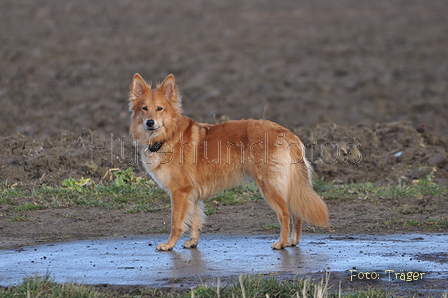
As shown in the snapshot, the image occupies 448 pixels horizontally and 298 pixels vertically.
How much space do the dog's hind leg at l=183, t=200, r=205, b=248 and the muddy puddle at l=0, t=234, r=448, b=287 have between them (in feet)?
0.38

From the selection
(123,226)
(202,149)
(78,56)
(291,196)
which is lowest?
(123,226)

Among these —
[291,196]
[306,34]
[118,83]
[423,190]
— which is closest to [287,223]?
[291,196]

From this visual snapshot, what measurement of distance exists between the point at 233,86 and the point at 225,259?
14.0 m

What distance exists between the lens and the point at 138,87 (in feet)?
25.7

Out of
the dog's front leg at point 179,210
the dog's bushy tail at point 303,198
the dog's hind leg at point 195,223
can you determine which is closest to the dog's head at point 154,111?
the dog's front leg at point 179,210

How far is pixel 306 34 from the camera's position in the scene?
84.2 feet

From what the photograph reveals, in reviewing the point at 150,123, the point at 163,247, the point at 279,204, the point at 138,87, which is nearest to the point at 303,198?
the point at 279,204

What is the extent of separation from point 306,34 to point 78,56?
31.1 ft

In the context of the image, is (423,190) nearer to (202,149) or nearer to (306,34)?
(202,149)

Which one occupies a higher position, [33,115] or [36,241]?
[33,115]

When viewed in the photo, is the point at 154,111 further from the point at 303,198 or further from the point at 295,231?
the point at 295,231

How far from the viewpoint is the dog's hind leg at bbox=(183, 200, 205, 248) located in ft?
24.3

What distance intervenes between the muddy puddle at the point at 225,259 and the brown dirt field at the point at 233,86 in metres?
0.69

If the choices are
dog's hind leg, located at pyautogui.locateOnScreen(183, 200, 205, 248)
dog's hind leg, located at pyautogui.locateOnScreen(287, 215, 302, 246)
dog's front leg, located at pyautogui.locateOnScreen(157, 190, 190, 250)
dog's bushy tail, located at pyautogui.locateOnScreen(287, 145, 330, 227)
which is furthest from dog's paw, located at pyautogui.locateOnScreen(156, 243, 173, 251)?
dog's bushy tail, located at pyautogui.locateOnScreen(287, 145, 330, 227)
